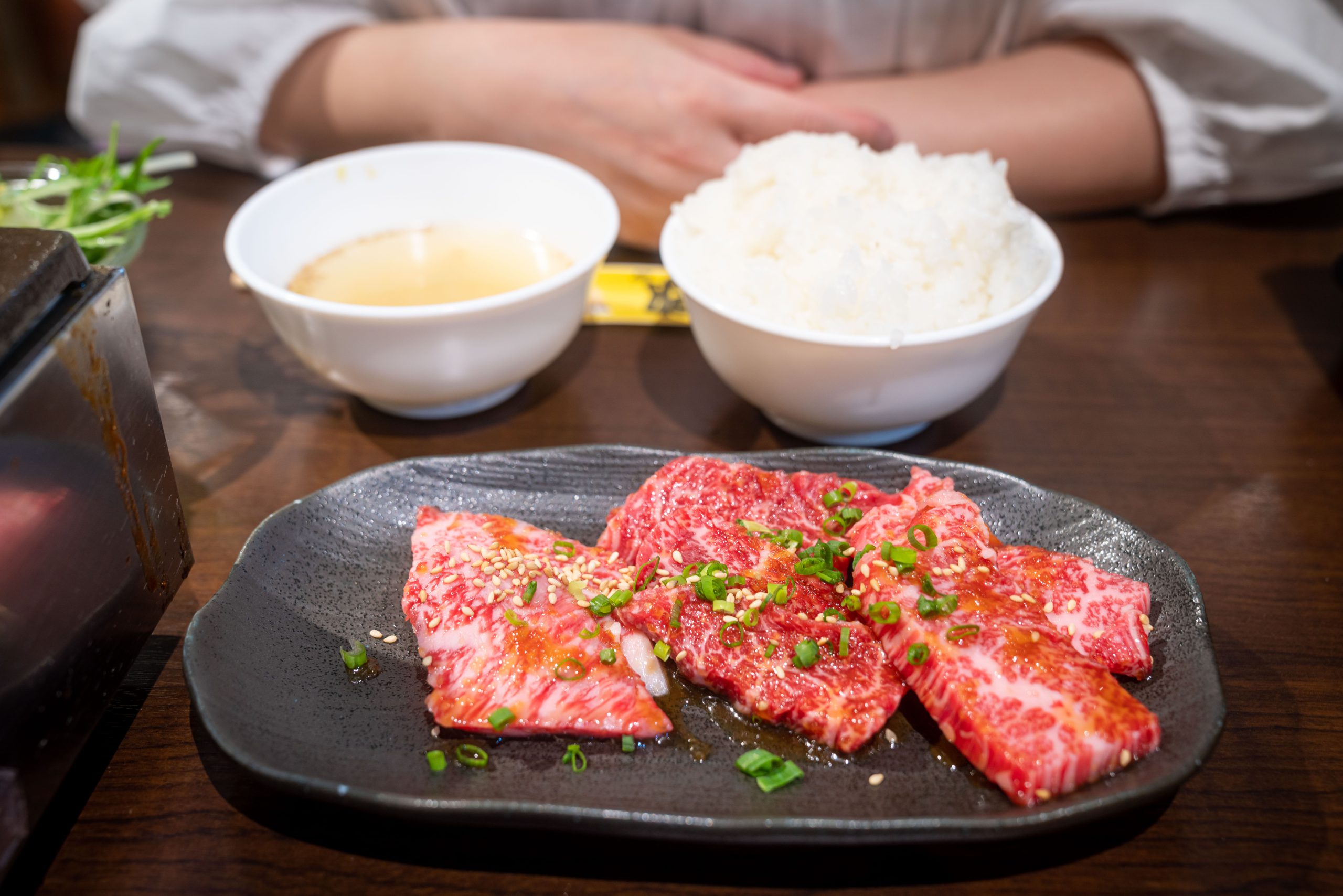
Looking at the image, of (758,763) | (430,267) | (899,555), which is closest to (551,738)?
(758,763)

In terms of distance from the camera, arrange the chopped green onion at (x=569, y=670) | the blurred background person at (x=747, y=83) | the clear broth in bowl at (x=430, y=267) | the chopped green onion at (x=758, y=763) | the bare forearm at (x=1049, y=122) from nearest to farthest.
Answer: the chopped green onion at (x=758, y=763) < the chopped green onion at (x=569, y=670) < the clear broth in bowl at (x=430, y=267) < the blurred background person at (x=747, y=83) < the bare forearm at (x=1049, y=122)

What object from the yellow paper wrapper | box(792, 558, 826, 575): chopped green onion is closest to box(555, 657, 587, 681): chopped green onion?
box(792, 558, 826, 575): chopped green onion

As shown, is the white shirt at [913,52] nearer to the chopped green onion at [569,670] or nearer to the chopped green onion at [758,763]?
the chopped green onion at [569,670]

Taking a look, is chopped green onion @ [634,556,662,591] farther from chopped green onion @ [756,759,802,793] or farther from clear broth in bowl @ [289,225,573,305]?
clear broth in bowl @ [289,225,573,305]

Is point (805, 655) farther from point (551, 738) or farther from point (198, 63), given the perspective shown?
point (198, 63)

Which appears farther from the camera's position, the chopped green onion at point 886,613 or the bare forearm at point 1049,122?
the bare forearm at point 1049,122

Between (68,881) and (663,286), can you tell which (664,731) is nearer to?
(68,881)

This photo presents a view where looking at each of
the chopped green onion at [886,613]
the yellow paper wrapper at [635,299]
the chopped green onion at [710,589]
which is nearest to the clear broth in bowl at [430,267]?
the yellow paper wrapper at [635,299]
